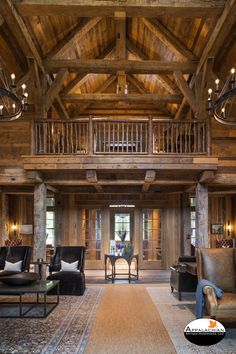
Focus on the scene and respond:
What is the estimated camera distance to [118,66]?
9.14 m

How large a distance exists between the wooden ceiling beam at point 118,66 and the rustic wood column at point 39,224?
3.09 metres

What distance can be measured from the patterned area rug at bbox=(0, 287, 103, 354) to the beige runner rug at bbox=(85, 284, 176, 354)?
0.55 feet

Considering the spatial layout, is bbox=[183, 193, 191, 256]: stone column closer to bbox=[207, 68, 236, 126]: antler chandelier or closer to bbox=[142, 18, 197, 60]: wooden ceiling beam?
bbox=[142, 18, 197, 60]: wooden ceiling beam

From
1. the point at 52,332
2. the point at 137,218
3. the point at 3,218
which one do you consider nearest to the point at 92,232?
the point at 137,218

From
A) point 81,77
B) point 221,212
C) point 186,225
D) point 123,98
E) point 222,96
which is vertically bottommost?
point 186,225

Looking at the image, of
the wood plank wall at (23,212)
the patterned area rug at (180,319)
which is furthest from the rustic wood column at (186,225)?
the wood plank wall at (23,212)

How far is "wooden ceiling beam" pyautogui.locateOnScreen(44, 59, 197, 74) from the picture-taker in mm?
9109

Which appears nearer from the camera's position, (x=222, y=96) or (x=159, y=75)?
(x=222, y=96)

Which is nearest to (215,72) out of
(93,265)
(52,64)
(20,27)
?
(52,64)

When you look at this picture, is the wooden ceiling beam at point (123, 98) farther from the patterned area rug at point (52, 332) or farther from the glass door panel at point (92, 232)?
the patterned area rug at point (52, 332)

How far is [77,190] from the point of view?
36.2 feet

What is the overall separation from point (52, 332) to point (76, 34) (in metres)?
7.12

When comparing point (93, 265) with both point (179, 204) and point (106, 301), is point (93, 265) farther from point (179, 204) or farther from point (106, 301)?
point (106, 301)

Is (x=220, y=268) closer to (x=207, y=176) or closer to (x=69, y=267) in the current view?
(x=207, y=176)
